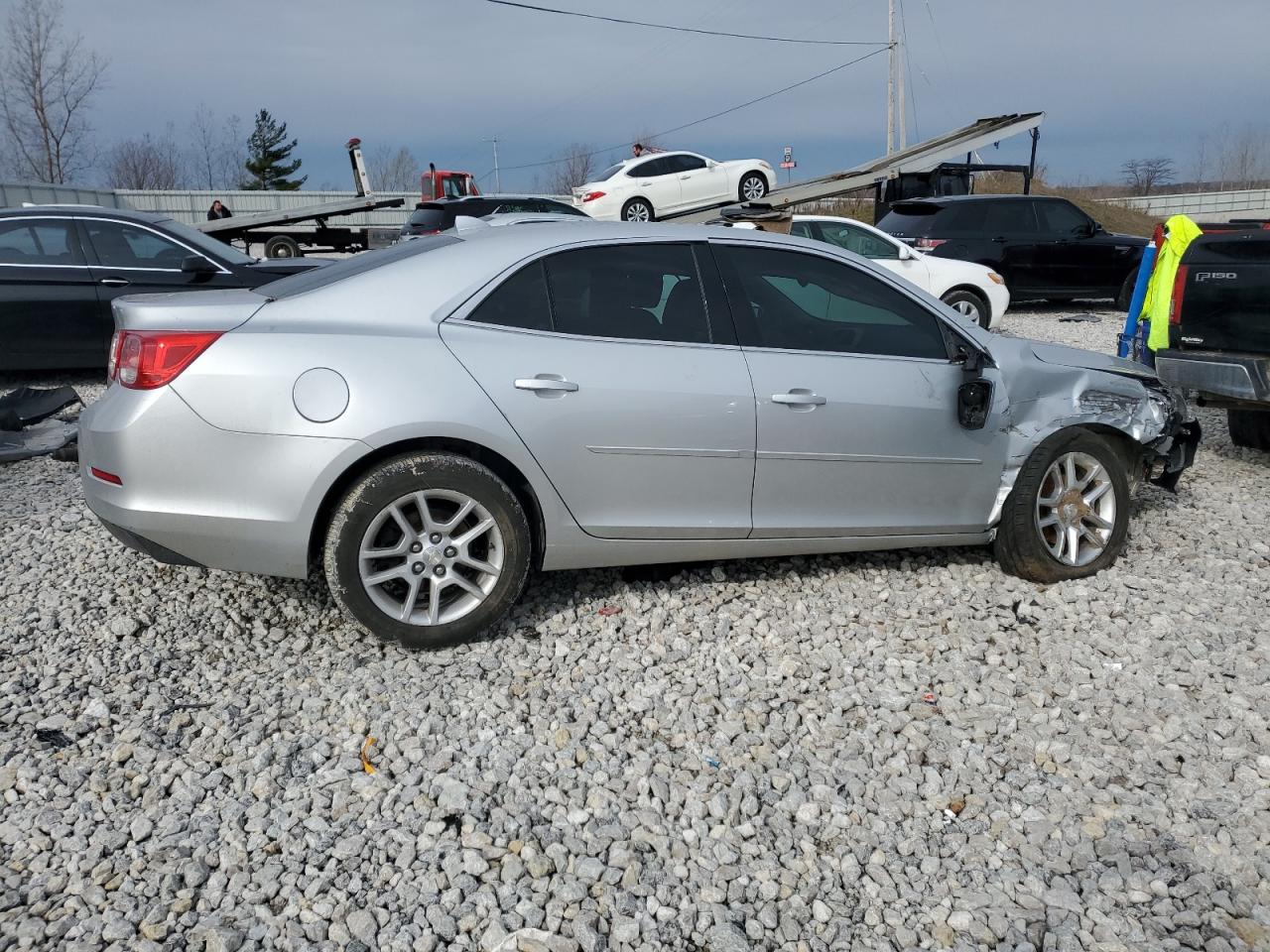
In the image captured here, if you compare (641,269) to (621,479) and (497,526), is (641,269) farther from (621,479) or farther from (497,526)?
(497,526)

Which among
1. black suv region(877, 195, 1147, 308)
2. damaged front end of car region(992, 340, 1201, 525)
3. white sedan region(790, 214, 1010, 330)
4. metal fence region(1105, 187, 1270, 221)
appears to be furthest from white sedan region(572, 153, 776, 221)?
metal fence region(1105, 187, 1270, 221)

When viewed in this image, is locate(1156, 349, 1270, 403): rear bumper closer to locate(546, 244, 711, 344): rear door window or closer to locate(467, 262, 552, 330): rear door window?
locate(546, 244, 711, 344): rear door window

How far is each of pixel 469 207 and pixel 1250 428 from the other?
41.1 feet

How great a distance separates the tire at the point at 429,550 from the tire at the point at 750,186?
18.7 metres

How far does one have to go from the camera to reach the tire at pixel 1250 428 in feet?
23.7

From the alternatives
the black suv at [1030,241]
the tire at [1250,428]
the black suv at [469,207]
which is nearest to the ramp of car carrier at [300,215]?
the black suv at [469,207]

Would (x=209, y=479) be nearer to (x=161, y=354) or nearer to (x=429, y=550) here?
(x=161, y=354)

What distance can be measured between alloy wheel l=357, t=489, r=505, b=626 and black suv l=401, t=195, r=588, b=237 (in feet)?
44.0

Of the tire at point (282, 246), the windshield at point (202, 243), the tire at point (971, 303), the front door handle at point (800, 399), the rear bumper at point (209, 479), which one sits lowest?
the rear bumper at point (209, 479)

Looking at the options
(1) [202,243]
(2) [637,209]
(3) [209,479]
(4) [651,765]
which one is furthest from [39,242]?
(2) [637,209]

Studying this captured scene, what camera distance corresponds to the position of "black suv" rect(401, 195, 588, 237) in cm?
1669

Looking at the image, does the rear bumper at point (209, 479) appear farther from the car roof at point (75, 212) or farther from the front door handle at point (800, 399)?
the car roof at point (75, 212)

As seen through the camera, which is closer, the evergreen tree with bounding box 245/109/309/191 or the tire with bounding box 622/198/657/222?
the tire with bounding box 622/198/657/222

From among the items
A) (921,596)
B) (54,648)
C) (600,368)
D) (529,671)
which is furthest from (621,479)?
(54,648)
